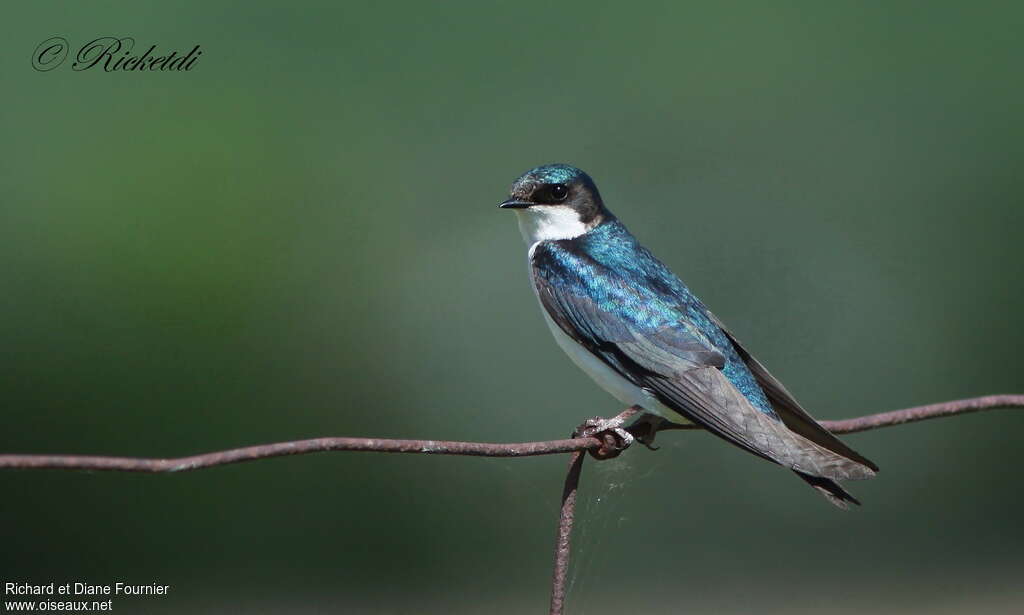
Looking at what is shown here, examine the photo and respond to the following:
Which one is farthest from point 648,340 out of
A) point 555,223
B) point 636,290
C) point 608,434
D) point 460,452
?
point 460,452

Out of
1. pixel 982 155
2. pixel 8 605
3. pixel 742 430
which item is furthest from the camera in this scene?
pixel 982 155

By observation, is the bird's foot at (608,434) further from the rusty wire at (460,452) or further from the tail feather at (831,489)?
the tail feather at (831,489)

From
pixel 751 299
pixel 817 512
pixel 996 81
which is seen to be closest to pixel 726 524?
pixel 817 512

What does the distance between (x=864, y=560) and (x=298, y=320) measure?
2818 mm

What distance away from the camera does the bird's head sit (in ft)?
12.4

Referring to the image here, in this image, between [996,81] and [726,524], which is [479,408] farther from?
[996,81]

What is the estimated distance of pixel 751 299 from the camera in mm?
6691

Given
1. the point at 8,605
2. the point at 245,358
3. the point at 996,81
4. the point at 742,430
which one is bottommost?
the point at 8,605

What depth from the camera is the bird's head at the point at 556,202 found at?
3.78 m

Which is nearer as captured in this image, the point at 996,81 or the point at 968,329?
the point at 968,329

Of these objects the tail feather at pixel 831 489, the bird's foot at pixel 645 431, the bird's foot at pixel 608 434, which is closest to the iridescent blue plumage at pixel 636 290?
the bird's foot at pixel 645 431

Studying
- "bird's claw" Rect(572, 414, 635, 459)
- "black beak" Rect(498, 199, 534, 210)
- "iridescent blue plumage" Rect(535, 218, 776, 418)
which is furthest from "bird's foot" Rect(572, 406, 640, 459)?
"black beak" Rect(498, 199, 534, 210)

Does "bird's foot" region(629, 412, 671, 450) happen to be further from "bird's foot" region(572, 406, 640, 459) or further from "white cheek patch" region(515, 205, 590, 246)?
"white cheek patch" region(515, 205, 590, 246)

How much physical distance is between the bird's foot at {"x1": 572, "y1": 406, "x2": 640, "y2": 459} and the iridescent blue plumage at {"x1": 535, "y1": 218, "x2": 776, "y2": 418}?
1.11 feet
